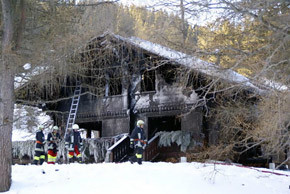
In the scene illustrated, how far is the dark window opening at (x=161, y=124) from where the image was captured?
21391 millimetres

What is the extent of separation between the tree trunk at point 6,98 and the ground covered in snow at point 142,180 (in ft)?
2.00

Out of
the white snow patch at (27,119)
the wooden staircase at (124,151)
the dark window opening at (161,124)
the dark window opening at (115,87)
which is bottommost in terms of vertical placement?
the wooden staircase at (124,151)

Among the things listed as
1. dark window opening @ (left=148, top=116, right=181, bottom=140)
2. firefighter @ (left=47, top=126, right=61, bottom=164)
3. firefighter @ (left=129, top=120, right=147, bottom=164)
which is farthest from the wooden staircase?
firefighter @ (left=129, top=120, right=147, bottom=164)

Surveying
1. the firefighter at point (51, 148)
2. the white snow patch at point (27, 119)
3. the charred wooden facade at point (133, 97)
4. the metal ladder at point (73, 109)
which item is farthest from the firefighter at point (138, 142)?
the metal ladder at point (73, 109)

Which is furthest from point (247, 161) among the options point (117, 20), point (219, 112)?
point (117, 20)

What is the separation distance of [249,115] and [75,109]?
31.0ft

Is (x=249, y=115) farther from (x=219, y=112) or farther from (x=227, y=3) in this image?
(x=227, y=3)

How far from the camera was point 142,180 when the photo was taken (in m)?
12.2

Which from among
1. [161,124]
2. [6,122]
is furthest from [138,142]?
[161,124]

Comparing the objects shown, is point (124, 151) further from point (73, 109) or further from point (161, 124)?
point (161, 124)

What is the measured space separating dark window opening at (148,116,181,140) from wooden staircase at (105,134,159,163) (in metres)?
1.15

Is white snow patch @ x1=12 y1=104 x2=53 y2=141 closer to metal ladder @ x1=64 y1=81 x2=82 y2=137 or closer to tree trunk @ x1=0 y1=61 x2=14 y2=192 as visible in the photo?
tree trunk @ x1=0 y1=61 x2=14 y2=192

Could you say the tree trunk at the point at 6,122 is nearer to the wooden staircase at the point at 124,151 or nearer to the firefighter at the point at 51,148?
the firefighter at the point at 51,148

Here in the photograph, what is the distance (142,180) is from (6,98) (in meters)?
Answer: 4.56
